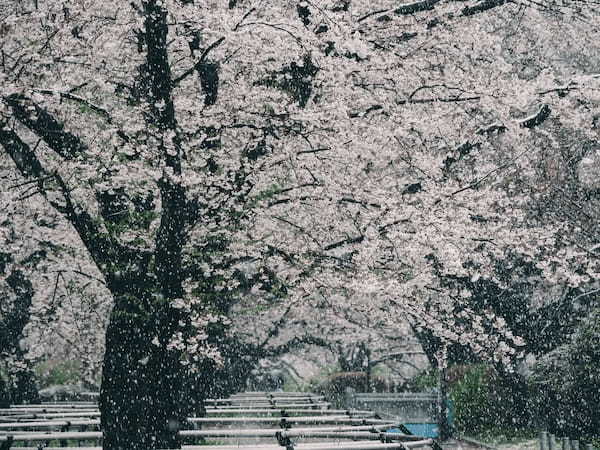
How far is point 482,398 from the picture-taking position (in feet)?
65.4

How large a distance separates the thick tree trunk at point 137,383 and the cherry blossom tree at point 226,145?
0.02 meters

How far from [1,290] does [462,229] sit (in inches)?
481

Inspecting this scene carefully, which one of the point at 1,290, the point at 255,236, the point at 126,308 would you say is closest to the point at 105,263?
the point at 126,308

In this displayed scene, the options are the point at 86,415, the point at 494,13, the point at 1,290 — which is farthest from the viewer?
the point at 1,290

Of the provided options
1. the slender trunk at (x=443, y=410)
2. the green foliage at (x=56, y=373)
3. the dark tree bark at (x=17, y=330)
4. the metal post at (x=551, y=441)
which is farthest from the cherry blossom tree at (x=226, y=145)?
the green foliage at (x=56, y=373)

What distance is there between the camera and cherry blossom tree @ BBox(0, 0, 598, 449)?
8641 millimetres

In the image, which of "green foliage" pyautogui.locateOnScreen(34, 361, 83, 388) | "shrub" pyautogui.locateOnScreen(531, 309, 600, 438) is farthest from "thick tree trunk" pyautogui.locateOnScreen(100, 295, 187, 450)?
"green foliage" pyautogui.locateOnScreen(34, 361, 83, 388)

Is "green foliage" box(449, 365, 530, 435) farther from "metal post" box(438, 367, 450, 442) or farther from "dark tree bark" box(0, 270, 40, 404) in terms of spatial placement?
"dark tree bark" box(0, 270, 40, 404)

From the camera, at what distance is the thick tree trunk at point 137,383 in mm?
8266

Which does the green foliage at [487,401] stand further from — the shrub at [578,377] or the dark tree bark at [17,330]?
the dark tree bark at [17,330]

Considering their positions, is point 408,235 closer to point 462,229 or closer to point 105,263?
point 462,229

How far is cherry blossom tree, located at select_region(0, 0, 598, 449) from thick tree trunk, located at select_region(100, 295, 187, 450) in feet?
0.08

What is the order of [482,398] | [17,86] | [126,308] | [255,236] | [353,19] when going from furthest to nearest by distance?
[482,398], [255,236], [353,19], [126,308], [17,86]

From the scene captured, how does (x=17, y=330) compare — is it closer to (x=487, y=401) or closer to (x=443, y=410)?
(x=443, y=410)
